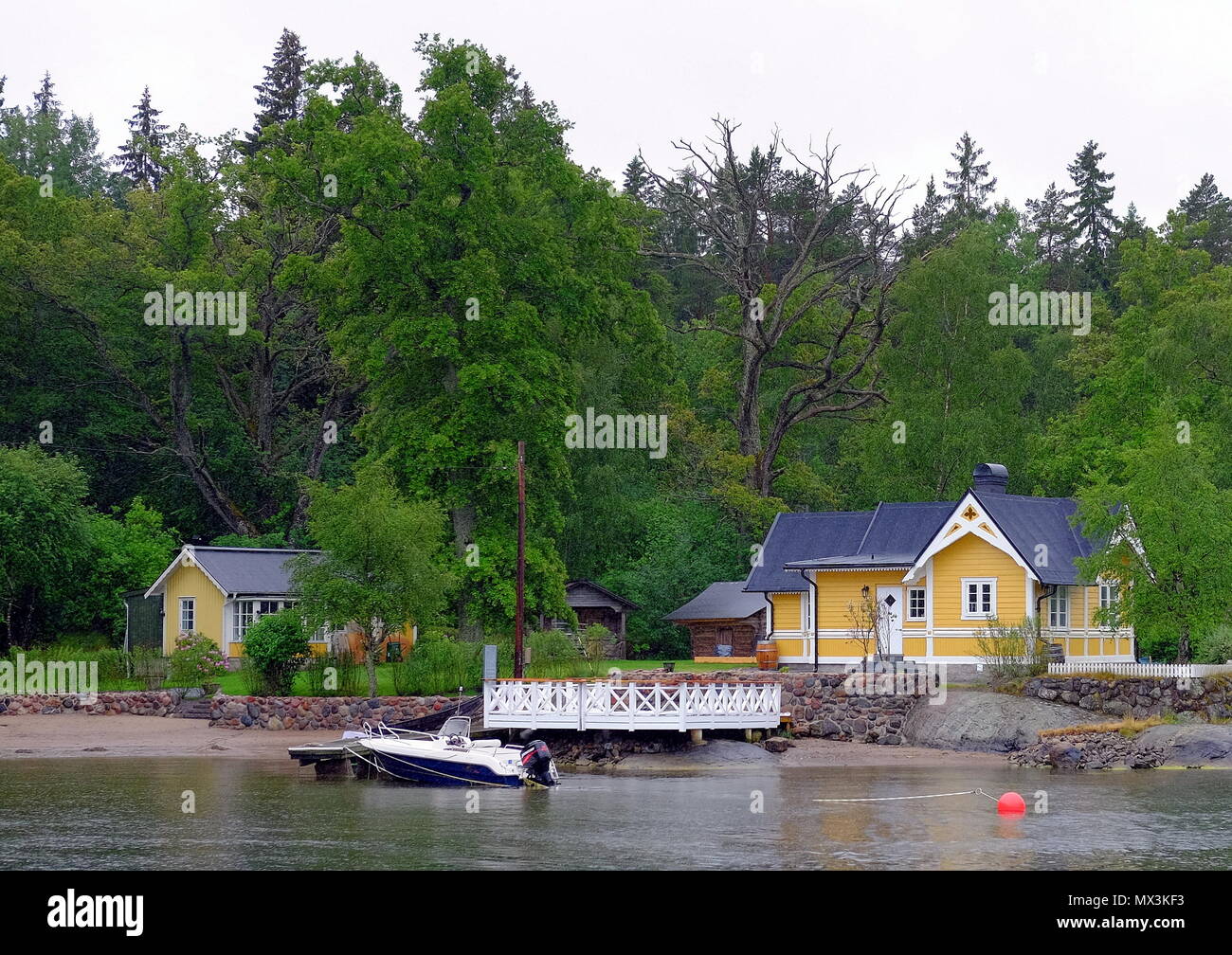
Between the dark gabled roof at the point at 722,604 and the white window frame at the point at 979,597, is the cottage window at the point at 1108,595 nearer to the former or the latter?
the white window frame at the point at 979,597

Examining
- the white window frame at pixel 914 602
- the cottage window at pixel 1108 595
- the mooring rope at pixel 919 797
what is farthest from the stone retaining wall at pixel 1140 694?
the mooring rope at pixel 919 797

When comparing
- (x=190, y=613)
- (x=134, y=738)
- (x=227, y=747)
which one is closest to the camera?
(x=227, y=747)

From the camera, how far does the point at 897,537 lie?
5200 cm

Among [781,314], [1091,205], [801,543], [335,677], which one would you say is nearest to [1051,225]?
[1091,205]

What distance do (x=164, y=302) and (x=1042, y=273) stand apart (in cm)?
4609

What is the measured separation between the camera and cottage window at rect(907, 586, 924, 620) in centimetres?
4934

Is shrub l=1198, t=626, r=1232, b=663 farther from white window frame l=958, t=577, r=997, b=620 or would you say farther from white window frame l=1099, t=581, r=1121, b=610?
white window frame l=958, t=577, r=997, b=620

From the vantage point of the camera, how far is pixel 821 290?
69.4m

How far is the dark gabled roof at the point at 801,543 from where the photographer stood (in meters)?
53.1

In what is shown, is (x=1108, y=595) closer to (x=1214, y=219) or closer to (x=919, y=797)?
(x=919, y=797)

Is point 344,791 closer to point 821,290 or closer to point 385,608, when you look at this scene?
point 385,608

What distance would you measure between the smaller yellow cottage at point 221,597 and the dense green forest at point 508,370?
2829mm

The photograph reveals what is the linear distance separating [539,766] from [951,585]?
17104 millimetres
